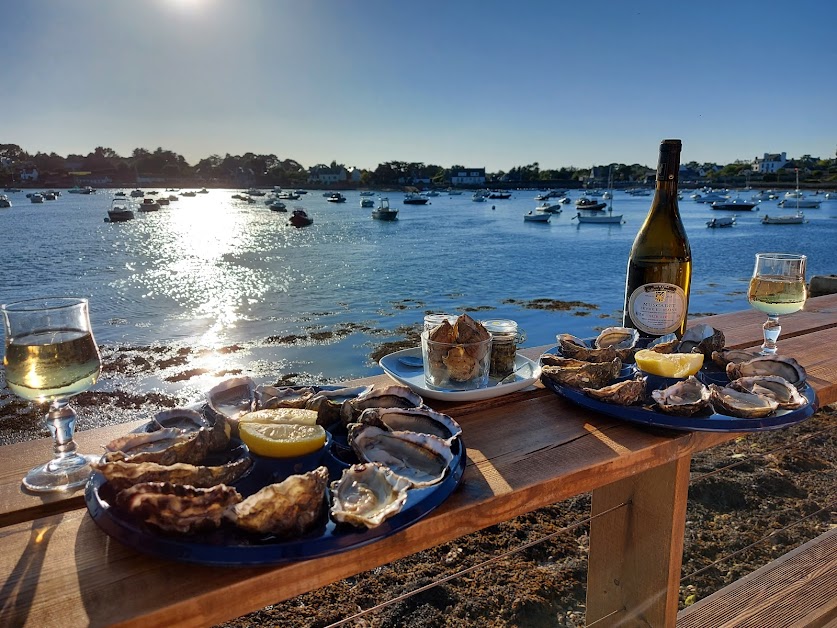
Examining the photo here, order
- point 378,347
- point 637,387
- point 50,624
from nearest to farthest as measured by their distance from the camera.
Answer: point 50,624 → point 637,387 → point 378,347

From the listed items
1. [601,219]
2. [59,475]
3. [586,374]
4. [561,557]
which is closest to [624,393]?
[586,374]

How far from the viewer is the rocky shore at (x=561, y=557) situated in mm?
3465

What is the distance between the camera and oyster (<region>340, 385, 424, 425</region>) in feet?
4.51

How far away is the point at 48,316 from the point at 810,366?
249cm

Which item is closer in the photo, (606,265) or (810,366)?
(810,366)

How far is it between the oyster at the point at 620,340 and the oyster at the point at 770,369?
32 centimetres

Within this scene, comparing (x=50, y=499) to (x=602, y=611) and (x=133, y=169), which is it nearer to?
(x=602, y=611)

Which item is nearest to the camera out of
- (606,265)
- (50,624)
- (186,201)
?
(50,624)

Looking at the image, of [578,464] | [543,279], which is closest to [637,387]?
[578,464]

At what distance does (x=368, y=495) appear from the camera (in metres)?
1.03

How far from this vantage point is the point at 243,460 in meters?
1.10

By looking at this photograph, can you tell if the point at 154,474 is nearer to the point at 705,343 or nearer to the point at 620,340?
the point at 620,340

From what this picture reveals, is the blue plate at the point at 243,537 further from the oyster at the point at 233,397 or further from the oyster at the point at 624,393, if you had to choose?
the oyster at the point at 624,393

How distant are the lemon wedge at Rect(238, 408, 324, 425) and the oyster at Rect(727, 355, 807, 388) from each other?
51.7 inches
